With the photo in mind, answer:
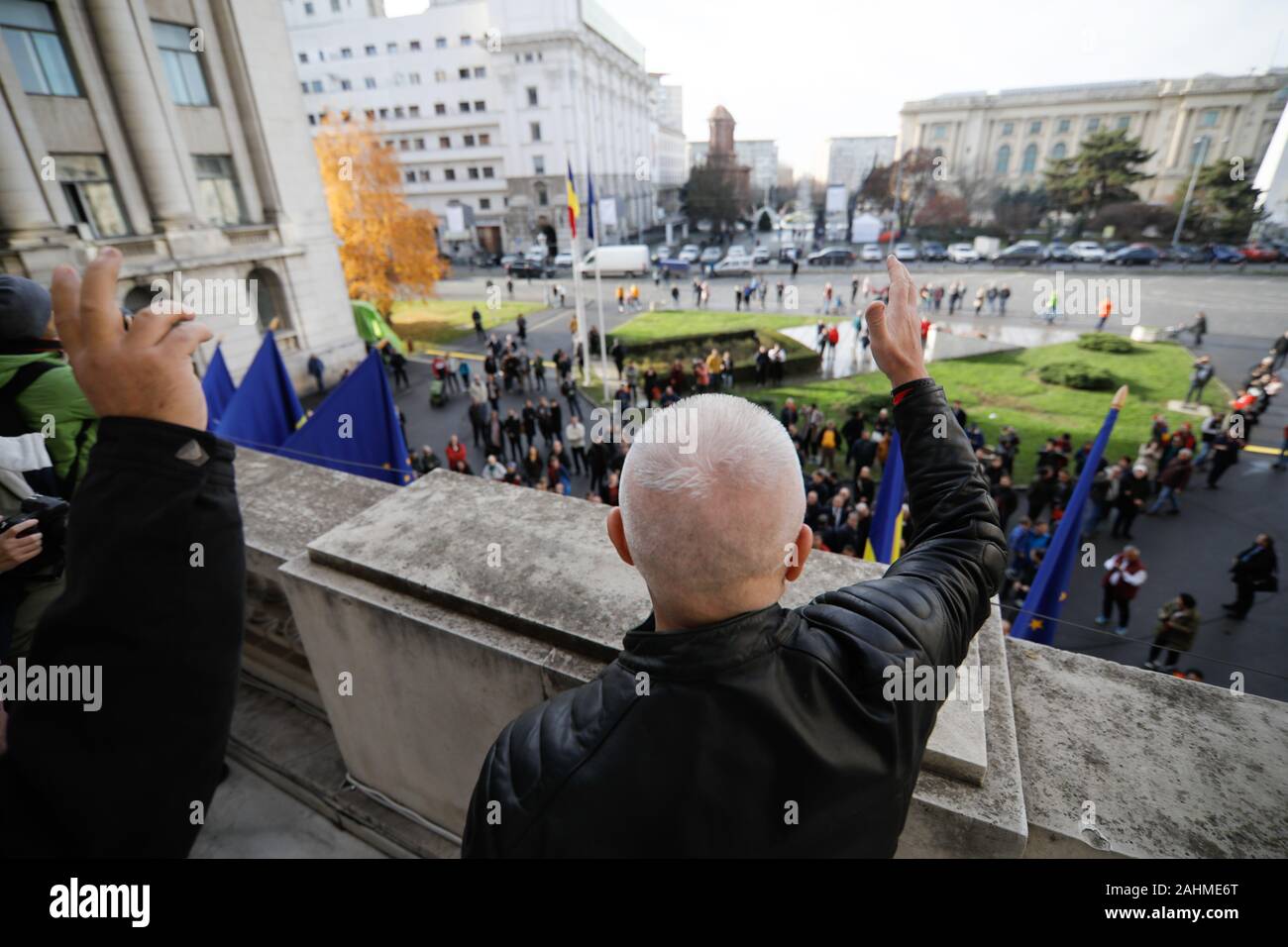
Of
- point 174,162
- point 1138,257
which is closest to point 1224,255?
point 1138,257

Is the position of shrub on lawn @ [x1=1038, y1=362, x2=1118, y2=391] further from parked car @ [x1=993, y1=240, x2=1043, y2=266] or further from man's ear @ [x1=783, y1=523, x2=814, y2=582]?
parked car @ [x1=993, y1=240, x2=1043, y2=266]

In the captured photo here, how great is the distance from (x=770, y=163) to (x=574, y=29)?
12383 centimetres

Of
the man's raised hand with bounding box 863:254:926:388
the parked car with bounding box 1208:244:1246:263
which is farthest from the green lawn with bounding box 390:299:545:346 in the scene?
the parked car with bounding box 1208:244:1246:263

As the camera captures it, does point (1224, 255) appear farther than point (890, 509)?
Yes

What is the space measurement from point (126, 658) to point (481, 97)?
208 feet

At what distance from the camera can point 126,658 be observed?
0.86 meters

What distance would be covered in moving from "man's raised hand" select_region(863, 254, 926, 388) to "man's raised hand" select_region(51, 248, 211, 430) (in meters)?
1.68

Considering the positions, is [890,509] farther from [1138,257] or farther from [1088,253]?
[1088,253]

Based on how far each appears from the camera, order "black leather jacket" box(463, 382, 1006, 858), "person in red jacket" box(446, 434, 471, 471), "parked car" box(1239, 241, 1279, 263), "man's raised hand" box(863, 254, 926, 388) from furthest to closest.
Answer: "parked car" box(1239, 241, 1279, 263) < "person in red jacket" box(446, 434, 471, 471) < "man's raised hand" box(863, 254, 926, 388) < "black leather jacket" box(463, 382, 1006, 858)

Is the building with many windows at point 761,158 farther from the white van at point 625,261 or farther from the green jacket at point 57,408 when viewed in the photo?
the green jacket at point 57,408

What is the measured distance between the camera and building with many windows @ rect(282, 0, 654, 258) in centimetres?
4969

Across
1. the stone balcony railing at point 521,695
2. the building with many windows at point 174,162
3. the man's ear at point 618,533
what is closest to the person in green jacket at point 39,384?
the stone balcony railing at point 521,695

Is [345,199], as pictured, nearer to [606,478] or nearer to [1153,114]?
[606,478]
